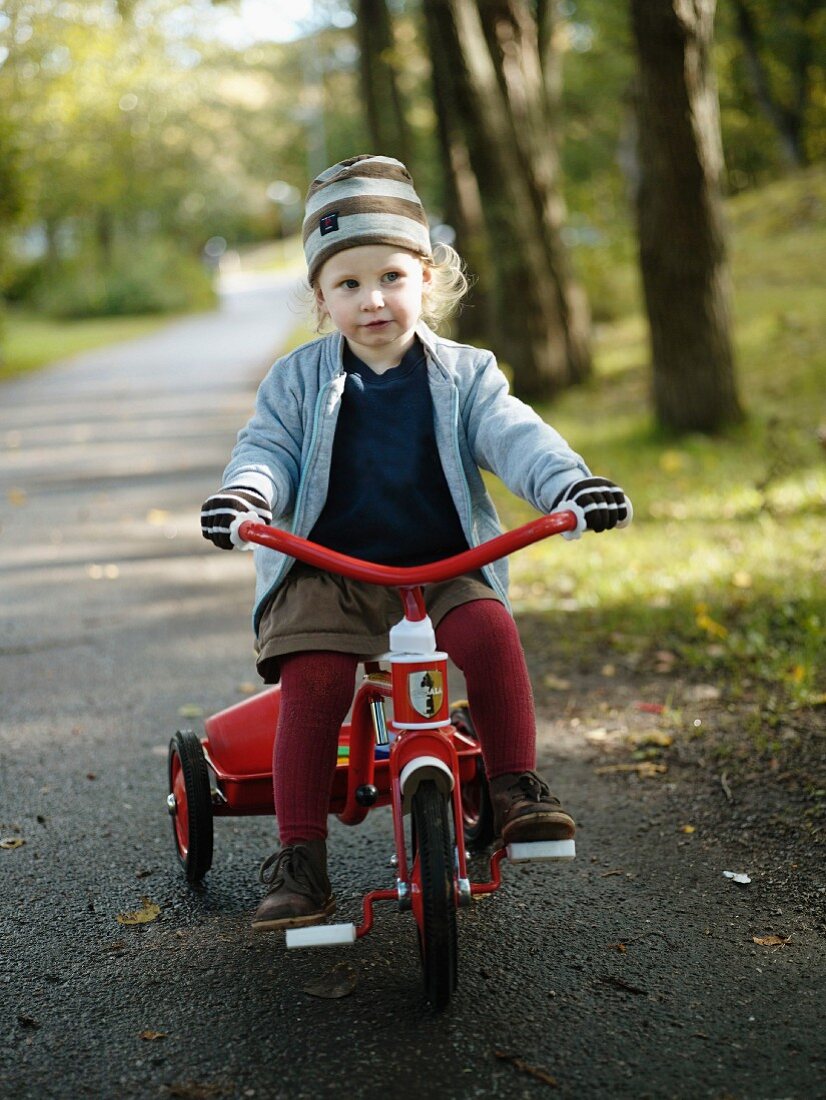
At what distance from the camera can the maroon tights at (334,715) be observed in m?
2.88

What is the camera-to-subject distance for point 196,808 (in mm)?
3244

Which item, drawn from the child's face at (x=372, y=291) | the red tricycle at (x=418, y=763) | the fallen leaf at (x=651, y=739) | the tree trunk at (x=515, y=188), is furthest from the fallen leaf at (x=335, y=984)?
the tree trunk at (x=515, y=188)

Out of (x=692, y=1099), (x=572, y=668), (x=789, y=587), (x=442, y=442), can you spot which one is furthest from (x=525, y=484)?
(x=789, y=587)

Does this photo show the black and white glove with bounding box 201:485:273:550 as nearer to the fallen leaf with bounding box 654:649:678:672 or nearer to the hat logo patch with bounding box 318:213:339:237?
the hat logo patch with bounding box 318:213:339:237

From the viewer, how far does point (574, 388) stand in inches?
508

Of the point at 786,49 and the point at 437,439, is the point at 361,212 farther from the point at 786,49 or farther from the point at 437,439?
the point at 786,49

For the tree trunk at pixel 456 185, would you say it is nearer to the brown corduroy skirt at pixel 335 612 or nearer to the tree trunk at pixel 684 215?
the tree trunk at pixel 684 215

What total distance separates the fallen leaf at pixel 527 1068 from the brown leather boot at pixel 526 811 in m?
0.44

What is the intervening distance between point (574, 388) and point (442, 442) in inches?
396

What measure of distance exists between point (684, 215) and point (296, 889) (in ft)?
23.5

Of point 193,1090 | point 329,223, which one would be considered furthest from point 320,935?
point 329,223

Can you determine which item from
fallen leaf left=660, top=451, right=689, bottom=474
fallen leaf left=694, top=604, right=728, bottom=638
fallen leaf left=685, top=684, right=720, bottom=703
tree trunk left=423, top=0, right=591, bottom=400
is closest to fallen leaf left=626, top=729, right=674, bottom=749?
fallen leaf left=685, top=684, right=720, bottom=703

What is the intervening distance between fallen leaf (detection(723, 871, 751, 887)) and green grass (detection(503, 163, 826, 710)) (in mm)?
1226

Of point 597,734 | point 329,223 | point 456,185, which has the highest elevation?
point 456,185
